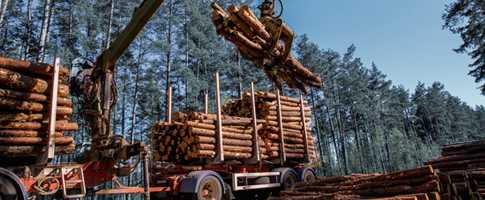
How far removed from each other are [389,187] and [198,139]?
4.72 m

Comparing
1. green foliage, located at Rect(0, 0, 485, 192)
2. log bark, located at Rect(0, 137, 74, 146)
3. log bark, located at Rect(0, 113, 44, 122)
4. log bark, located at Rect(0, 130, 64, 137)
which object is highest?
green foliage, located at Rect(0, 0, 485, 192)

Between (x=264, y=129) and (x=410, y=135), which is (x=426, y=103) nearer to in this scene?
(x=410, y=135)

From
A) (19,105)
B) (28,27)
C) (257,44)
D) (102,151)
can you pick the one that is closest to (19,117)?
(19,105)

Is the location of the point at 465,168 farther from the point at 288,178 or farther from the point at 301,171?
the point at 288,178

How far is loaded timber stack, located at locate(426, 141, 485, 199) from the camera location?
7.11m

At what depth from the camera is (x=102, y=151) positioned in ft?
21.7

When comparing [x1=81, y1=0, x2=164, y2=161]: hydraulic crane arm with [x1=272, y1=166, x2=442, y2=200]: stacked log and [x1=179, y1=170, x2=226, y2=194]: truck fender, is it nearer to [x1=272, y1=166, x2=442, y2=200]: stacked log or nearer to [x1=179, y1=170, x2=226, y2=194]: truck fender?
[x1=179, y1=170, x2=226, y2=194]: truck fender

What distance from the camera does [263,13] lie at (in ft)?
29.9

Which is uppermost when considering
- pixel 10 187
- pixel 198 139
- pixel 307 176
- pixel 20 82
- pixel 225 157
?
pixel 20 82

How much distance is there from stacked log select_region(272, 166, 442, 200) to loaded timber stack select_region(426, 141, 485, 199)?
2.08 feet

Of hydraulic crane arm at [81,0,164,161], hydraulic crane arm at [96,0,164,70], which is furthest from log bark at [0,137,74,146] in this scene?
hydraulic crane arm at [96,0,164,70]

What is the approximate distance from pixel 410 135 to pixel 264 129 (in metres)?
61.9

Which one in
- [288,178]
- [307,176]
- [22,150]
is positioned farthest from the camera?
[307,176]

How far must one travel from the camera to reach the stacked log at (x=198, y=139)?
28.3ft
